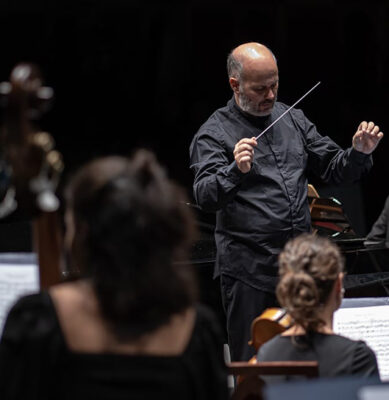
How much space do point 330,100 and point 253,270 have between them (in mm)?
3510

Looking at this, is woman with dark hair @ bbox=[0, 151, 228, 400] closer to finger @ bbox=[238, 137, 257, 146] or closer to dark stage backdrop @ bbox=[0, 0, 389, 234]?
finger @ bbox=[238, 137, 257, 146]

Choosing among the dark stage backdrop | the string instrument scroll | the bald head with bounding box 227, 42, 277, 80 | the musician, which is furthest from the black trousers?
the dark stage backdrop

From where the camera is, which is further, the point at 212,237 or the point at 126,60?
the point at 126,60

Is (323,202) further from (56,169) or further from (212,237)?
(56,169)

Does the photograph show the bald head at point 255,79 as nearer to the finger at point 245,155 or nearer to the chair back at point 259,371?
the finger at point 245,155

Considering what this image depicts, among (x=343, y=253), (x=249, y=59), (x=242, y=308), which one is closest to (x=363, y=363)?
(x=242, y=308)

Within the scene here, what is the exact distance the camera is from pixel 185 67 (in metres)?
6.27

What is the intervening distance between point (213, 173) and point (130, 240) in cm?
147

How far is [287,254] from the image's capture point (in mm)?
2170

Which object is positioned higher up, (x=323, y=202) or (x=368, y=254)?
(x=323, y=202)

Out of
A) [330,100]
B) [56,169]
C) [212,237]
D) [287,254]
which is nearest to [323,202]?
[212,237]

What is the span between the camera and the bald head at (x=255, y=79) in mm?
3035

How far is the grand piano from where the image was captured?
3500mm

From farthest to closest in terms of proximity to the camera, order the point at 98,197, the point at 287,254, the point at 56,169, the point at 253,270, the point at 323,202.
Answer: the point at 323,202
the point at 253,270
the point at 287,254
the point at 56,169
the point at 98,197
